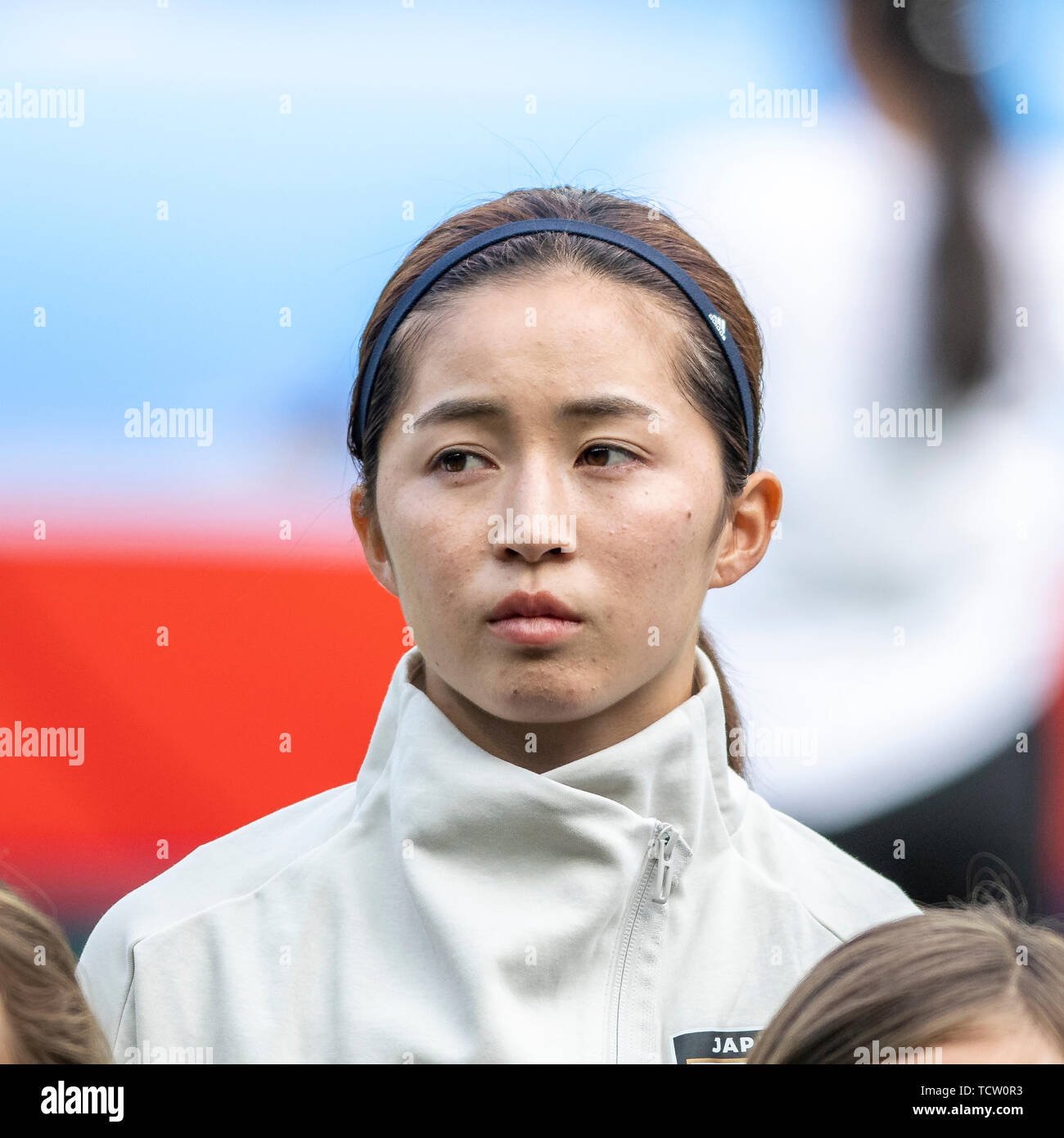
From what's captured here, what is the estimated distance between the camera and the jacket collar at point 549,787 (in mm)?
1262

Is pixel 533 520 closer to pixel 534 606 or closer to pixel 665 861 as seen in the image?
pixel 534 606

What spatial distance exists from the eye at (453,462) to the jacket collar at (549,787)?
10.1 inches

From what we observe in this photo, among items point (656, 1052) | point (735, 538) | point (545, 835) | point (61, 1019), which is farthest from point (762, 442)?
point (61, 1019)

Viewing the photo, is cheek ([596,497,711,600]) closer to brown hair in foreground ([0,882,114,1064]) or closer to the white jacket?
the white jacket

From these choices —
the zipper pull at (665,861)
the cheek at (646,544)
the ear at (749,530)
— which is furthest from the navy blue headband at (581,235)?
the zipper pull at (665,861)

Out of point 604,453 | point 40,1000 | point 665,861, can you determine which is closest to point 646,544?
point 604,453

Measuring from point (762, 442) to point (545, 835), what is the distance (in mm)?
634

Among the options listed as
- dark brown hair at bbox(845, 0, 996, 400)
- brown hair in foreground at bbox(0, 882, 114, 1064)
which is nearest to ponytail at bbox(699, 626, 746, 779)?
dark brown hair at bbox(845, 0, 996, 400)

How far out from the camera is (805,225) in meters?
1.63

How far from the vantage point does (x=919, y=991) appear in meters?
1.16

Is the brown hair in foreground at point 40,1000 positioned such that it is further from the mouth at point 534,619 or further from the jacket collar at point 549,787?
the mouth at point 534,619

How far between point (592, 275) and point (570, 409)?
0.54 feet
